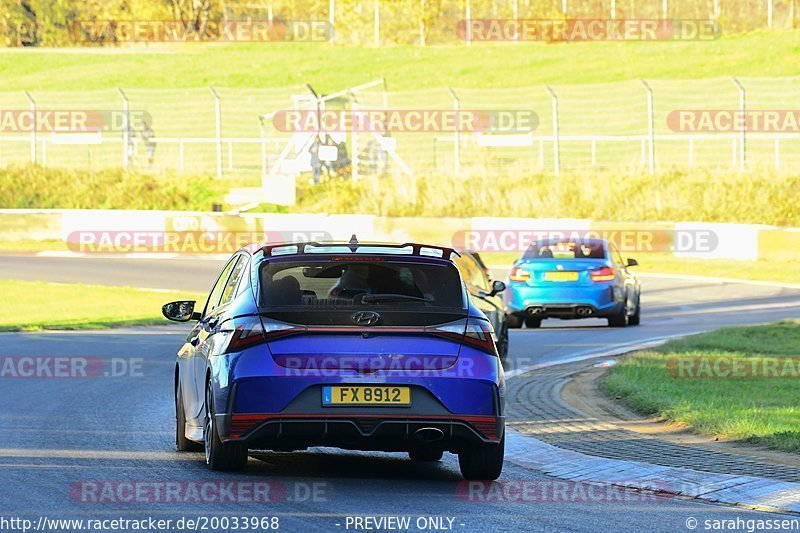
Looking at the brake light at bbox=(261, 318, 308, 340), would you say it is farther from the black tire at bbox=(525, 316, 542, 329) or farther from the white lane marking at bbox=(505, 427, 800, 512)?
the black tire at bbox=(525, 316, 542, 329)

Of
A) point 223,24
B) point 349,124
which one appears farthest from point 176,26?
point 349,124

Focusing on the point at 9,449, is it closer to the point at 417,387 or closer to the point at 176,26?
the point at 417,387

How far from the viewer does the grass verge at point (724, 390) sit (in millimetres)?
11602

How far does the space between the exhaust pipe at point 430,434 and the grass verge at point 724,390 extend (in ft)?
9.52

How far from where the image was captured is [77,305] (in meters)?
27.5

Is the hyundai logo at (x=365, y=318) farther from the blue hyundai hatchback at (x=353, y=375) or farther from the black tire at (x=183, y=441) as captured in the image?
the black tire at (x=183, y=441)

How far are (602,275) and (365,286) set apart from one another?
44.7 ft

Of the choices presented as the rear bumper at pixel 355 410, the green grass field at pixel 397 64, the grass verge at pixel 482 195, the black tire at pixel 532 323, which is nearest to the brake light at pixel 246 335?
the rear bumper at pixel 355 410

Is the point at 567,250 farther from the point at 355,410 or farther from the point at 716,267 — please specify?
the point at 355,410

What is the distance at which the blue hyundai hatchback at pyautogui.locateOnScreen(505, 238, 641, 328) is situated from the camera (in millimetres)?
23109

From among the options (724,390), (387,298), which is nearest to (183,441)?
(387,298)

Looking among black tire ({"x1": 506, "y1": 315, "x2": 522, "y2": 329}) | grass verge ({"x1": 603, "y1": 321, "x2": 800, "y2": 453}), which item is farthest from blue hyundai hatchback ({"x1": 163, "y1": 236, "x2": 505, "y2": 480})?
black tire ({"x1": 506, "y1": 315, "x2": 522, "y2": 329})

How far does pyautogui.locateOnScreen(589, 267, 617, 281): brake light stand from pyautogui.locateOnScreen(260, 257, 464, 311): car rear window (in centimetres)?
1319

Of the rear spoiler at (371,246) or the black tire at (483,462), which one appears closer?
the black tire at (483,462)
